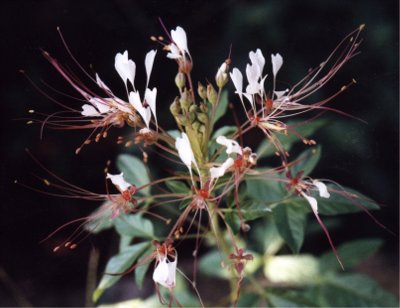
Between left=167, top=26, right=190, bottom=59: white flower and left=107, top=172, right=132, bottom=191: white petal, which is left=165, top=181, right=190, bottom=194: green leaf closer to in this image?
left=107, top=172, right=132, bottom=191: white petal

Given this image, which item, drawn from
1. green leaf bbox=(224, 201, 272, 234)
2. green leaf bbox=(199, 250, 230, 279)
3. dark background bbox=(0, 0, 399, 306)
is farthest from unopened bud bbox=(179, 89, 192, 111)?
dark background bbox=(0, 0, 399, 306)

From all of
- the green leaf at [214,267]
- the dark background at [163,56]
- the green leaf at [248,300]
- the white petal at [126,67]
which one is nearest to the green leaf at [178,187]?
the white petal at [126,67]

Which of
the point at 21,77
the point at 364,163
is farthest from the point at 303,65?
the point at 21,77

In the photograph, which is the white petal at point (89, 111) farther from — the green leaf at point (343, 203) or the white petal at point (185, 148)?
the green leaf at point (343, 203)

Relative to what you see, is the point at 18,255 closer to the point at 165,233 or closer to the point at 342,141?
the point at 165,233

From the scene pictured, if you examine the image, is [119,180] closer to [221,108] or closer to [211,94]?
[211,94]
